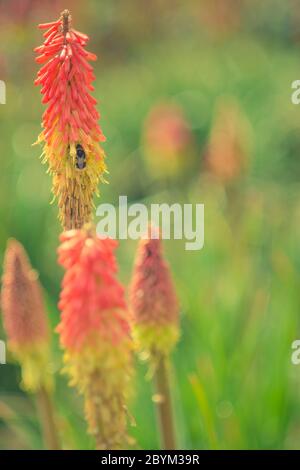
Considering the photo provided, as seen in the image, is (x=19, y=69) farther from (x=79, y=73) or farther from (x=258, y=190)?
(x=79, y=73)

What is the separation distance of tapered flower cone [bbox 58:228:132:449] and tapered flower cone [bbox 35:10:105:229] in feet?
0.21

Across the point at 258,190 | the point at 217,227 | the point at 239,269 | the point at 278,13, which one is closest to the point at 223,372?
the point at 239,269

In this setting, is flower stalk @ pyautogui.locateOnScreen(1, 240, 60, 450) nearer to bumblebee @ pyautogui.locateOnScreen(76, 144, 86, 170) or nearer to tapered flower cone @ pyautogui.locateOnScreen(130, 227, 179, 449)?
tapered flower cone @ pyautogui.locateOnScreen(130, 227, 179, 449)

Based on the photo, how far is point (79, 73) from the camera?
1.40 meters

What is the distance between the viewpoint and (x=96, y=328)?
4.78 ft

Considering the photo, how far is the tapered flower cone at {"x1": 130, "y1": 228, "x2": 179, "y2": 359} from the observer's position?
6.15 feet

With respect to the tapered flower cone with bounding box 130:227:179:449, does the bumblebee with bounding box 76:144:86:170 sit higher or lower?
higher

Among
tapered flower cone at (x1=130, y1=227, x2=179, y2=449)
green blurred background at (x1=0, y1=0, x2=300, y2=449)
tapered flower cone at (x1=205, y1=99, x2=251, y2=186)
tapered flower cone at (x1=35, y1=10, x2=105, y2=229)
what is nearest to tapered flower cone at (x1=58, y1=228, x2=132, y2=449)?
tapered flower cone at (x1=35, y1=10, x2=105, y2=229)

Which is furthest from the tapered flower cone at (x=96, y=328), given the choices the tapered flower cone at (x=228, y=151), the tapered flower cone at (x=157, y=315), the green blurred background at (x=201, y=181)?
the tapered flower cone at (x=228, y=151)

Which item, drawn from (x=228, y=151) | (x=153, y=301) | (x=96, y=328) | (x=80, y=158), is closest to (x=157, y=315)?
(x=153, y=301)

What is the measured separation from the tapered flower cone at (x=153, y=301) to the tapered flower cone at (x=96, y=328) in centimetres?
36

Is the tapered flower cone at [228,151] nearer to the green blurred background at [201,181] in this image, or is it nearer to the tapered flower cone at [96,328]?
the green blurred background at [201,181]

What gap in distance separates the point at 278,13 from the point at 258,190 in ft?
16.6

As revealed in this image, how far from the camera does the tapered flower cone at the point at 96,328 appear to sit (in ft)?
4.72
